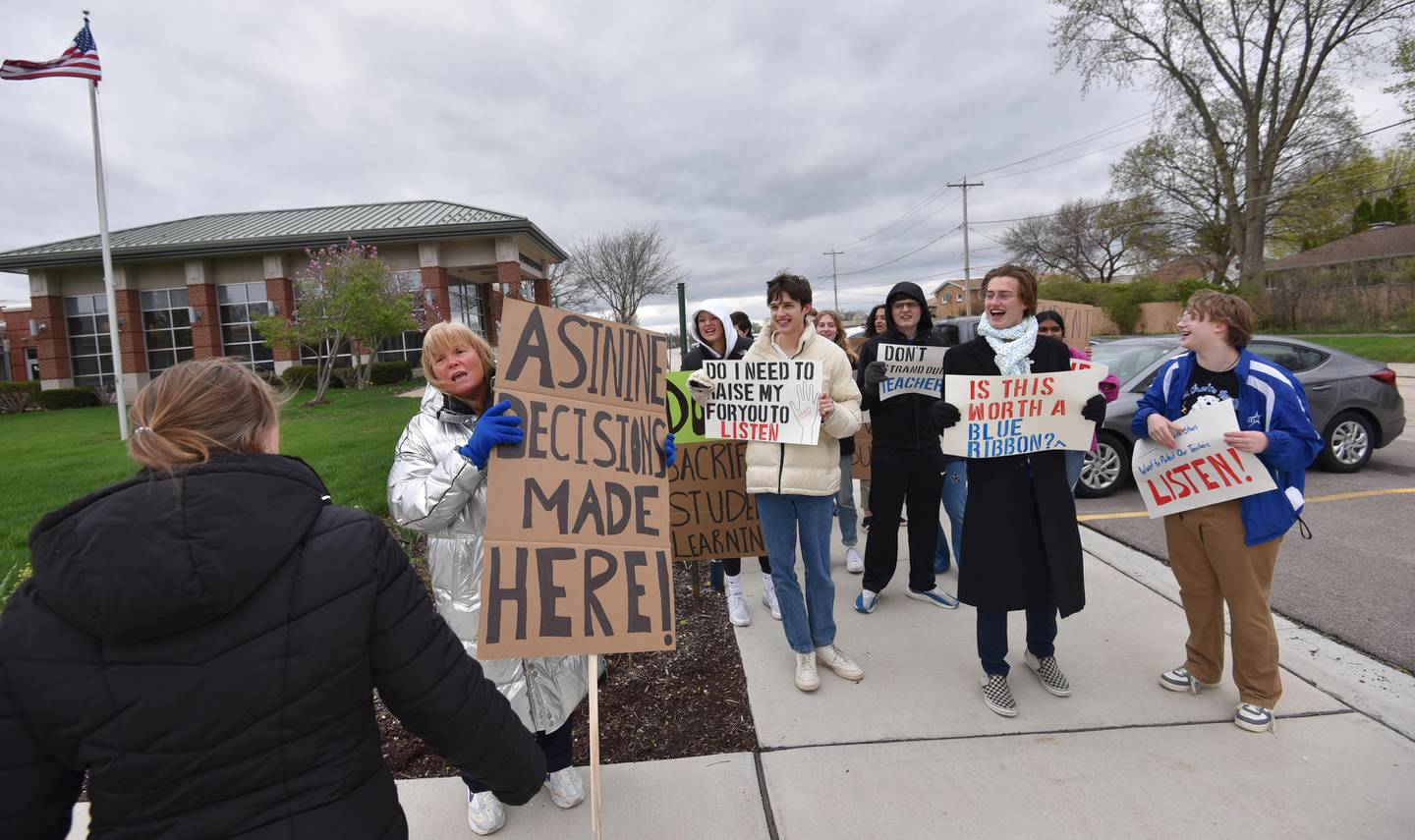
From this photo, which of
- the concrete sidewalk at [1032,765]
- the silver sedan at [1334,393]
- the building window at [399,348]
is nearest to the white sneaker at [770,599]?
the concrete sidewalk at [1032,765]

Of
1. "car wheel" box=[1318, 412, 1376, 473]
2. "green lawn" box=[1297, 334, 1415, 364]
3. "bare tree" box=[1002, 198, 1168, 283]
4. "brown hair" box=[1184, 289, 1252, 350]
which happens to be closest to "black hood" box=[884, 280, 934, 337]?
"brown hair" box=[1184, 289, 1252, 350]

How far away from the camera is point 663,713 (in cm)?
333

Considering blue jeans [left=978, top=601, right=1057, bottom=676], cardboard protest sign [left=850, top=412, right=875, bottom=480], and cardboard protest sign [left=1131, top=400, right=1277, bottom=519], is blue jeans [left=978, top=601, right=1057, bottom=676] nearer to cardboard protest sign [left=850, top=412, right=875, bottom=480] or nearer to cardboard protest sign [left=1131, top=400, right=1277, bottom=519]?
cardboard protest sign [left=1131, top=400, right=1277, bottom=519]

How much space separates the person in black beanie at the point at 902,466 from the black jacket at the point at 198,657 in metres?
3.25

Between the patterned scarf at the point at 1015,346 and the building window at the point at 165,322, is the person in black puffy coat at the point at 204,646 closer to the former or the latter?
the patterned scarf at the point at 1015,346

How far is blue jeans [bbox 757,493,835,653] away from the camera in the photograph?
11.5ft

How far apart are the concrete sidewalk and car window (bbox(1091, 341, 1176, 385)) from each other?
179 inches

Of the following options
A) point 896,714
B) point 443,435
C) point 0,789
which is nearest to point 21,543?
point 443,435

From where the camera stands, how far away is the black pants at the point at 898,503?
4223mm

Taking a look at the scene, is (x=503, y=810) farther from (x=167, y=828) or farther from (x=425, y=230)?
(x=425, y=230)

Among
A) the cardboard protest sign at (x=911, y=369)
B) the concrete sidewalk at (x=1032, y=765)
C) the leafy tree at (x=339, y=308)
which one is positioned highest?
the leafy tree at (x=339, y=308)

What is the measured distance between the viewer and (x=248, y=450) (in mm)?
1369

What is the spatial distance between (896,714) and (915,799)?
1.98 feet

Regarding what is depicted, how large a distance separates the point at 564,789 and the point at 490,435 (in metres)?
1.44
